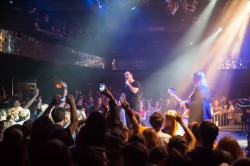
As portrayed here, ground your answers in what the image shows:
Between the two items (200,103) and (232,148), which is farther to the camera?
(200,103)

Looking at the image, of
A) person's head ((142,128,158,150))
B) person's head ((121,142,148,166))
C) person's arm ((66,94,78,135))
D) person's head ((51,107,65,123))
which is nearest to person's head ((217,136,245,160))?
person's head ((142,128,158,150))

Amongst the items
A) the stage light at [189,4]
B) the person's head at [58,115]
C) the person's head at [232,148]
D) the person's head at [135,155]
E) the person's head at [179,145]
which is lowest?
the person's head at [232,148]

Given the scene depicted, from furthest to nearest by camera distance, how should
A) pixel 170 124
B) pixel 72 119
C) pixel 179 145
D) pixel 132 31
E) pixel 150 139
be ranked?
pixel 132 31 < pixel 170 124 < pixel 72 119 < pixel 150 139 < pixel 179 145

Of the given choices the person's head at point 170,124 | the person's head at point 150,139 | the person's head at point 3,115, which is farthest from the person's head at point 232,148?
the person's head at point 3,115

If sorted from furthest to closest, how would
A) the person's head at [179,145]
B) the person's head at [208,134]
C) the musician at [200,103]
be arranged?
the musician at [200,103], the person's head at [208,134], the person's head at [179,145]

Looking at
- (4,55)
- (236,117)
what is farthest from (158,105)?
(4,55)

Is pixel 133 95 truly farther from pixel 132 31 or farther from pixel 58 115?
pixel 132 31

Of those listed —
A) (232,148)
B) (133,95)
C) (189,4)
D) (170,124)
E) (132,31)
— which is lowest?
(232,148)

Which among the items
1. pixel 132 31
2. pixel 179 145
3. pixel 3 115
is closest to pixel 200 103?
pixel 179 145

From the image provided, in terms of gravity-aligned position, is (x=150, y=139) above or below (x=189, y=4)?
below

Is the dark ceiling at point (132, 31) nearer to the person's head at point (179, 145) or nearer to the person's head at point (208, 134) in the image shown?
the person's head at point (208, 134)

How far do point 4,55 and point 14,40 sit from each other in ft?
1.86

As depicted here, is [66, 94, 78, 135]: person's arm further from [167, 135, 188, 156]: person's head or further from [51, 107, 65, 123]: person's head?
[167, 135, 188, 156]: person's head

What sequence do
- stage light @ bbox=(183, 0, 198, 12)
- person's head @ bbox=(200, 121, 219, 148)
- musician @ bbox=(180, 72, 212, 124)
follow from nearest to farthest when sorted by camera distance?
1. person's head @ bbox=(200, 121, 219, 148)
2. musician @ bbox=(180, 72, 212, 124)
3. stage light @ bbox=(183, 0, 198, 12)
